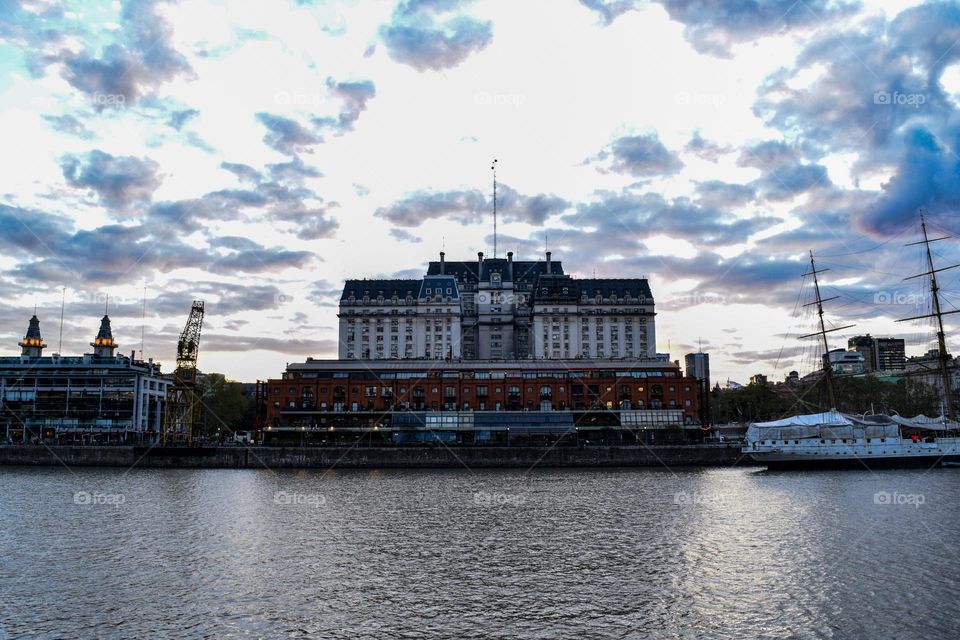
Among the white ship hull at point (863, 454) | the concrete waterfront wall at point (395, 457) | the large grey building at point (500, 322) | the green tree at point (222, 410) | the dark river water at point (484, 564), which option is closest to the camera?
the dark river water at point (484, 564)

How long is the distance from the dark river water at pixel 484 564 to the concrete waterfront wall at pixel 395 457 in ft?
119

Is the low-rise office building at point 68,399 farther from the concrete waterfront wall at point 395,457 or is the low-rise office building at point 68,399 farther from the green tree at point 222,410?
the concrete waterfront wall at point 395,457

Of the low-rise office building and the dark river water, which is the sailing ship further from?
the low-rise office building

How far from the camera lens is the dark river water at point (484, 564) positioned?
26.8m

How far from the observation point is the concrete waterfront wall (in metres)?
103

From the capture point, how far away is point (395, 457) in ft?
338

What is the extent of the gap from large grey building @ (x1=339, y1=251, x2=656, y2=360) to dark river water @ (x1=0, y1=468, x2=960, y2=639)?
397 feet

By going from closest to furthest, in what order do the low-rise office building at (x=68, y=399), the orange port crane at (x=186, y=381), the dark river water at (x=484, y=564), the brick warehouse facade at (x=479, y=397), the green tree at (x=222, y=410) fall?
the dark river water at (x=484, y=564), the orange port crane at (x=186, y=381), the brick warehouse facade at (x=479, y=397), the low-rise office building at (x=68, y=399), the green tree at (x=222, y=410)

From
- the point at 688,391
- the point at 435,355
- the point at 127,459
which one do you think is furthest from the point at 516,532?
the point at 435,355

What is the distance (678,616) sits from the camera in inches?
1085

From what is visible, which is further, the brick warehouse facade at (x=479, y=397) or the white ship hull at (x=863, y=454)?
the brick warehouse facade at (x=479, y=397)

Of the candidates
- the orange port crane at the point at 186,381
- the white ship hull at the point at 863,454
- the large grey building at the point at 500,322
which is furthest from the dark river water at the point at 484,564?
the large grey building at the point at 500,322

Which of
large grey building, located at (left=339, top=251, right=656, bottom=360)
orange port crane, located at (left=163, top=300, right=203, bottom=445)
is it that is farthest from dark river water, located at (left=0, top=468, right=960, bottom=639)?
large grey building, located at (left=339, top=251, right=656, bottom=360)

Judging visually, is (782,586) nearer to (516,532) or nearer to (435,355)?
(516,532)
